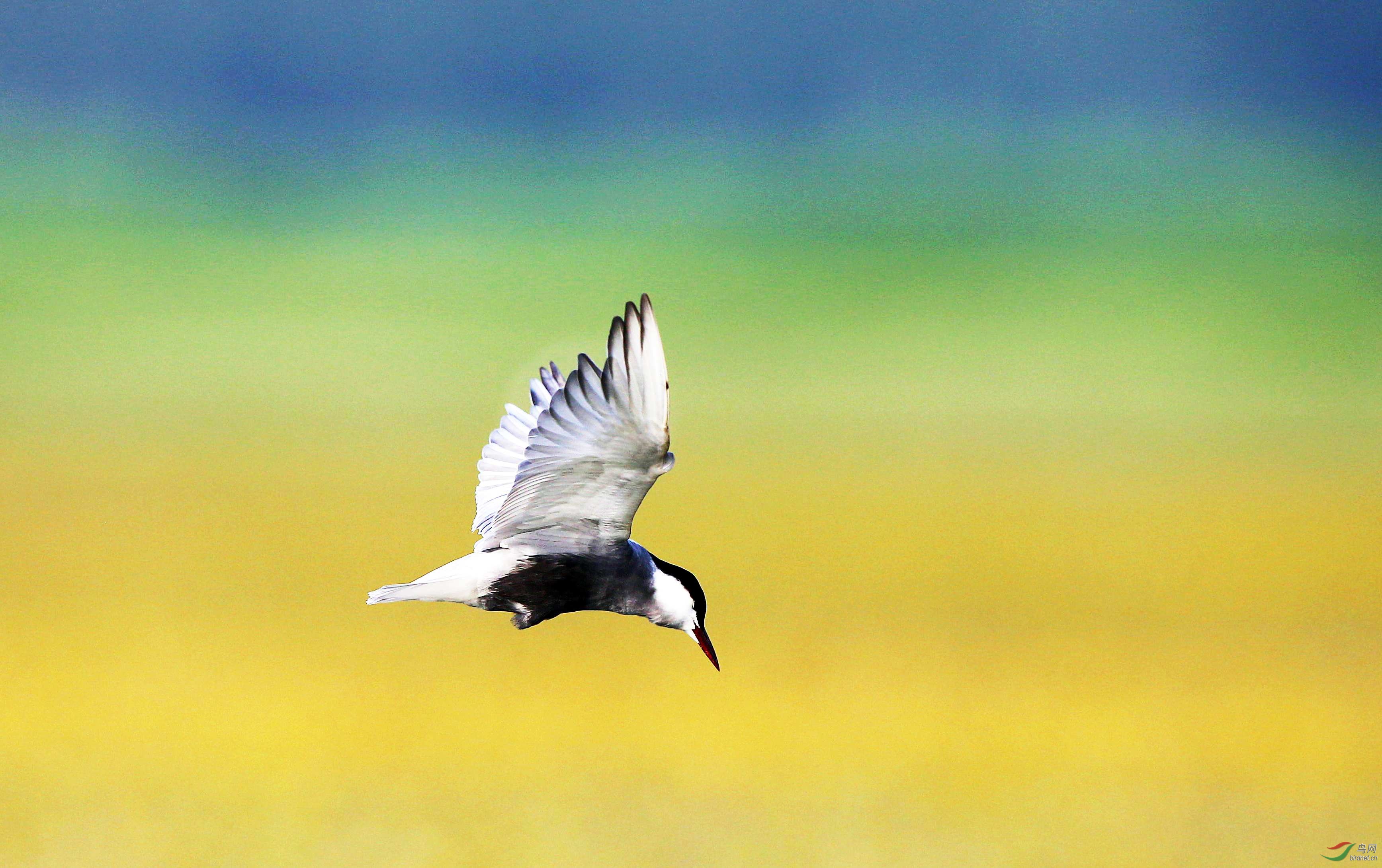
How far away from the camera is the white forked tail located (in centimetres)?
120

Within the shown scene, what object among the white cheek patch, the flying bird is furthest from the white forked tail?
the white cheek patch

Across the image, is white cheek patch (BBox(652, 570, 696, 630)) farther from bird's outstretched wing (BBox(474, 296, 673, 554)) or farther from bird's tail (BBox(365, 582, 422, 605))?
bird's tail (BBox(365, 582, 422, 605))

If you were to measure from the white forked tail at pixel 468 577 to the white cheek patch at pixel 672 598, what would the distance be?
0.50 ft

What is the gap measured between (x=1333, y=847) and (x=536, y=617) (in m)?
1.85

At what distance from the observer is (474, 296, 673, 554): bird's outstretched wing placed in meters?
1.06

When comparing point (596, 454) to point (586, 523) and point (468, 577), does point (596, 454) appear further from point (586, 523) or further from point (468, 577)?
point (468, 577)

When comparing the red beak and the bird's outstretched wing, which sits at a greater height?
the bird's outstretched wing

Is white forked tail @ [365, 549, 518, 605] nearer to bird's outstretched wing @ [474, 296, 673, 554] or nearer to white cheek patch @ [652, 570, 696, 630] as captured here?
bird's outstretched wing @ [474, 296, 673, 554]

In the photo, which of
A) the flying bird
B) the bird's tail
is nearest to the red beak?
the flying bird

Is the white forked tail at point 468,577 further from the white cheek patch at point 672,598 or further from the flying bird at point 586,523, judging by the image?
the white cheek patch at point 672,598

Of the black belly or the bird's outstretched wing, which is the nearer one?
the bird's outstretched wing

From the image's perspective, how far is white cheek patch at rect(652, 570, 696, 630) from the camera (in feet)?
3.93

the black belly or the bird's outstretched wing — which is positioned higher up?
the bird's outstretched wing

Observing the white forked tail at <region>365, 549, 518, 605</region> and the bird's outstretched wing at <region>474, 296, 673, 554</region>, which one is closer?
the bird's outstretched wing at <region>474, 296, 673, 554</region>
